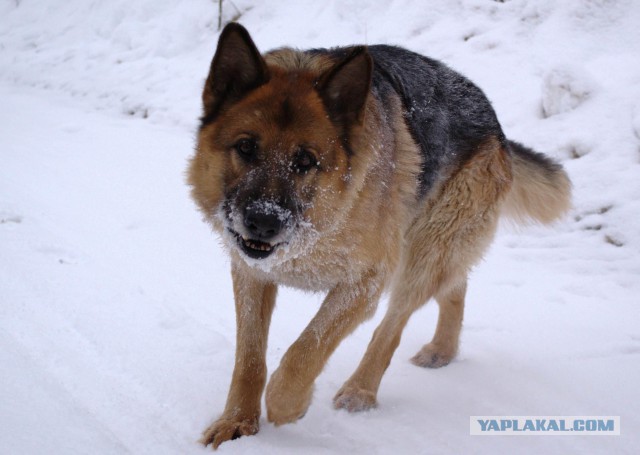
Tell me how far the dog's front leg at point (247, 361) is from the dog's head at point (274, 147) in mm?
367

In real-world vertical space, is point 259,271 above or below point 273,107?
below

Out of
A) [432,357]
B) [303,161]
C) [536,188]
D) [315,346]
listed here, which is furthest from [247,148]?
[536,188]

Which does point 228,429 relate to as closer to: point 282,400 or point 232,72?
point 282,400

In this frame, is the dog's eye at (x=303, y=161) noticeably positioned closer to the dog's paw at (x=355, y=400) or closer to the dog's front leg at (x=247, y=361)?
the dog's front leg at (x=247, y=361)

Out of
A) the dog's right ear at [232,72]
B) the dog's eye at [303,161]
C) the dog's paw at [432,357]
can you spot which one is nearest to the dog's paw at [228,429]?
the dog's eye at [303,161]

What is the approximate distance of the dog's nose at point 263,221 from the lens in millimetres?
2529

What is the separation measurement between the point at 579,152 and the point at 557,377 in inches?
147

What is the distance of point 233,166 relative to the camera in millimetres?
2766

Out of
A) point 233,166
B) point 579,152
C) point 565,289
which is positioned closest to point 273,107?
point 233,166

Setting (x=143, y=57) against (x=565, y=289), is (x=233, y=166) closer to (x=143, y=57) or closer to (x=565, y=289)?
(x=565, y=289)

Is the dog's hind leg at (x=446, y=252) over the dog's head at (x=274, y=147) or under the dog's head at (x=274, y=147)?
under

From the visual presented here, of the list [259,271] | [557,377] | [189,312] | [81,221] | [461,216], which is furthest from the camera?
[81,221]

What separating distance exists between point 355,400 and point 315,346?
1.87 feet

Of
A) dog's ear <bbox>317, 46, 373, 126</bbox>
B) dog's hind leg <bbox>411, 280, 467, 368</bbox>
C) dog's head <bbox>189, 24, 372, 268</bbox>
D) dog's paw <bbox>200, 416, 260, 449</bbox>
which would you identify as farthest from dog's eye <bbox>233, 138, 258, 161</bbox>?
dog's hind leg <bbox>411, 280, 467, 368</bbox>
